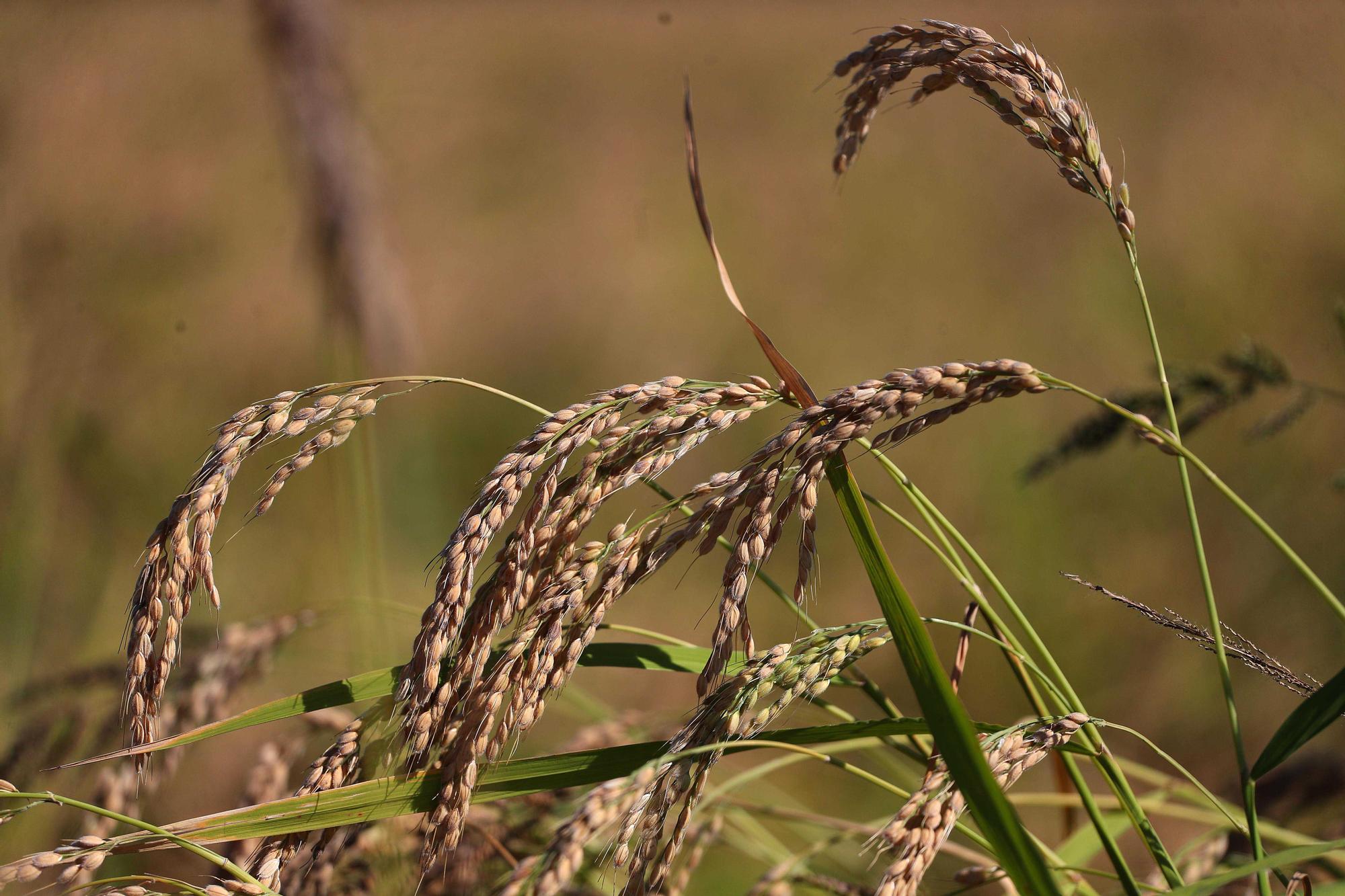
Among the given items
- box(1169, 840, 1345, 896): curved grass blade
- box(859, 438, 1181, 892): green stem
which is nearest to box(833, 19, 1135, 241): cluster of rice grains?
box(859, 438, 1181, 892): green stem

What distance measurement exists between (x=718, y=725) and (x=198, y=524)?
0.49 m

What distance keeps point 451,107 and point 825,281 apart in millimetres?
3062

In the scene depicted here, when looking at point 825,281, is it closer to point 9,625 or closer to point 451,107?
point 451,107

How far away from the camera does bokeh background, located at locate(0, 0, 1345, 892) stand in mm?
2477

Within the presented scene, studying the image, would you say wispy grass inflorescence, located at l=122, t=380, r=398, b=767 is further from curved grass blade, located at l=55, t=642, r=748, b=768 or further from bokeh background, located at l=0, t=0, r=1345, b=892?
bokeh background, located at l=0, t=0, r=1345, b=892

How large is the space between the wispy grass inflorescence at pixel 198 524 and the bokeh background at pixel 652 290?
50 cm

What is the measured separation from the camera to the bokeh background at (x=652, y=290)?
248 cm

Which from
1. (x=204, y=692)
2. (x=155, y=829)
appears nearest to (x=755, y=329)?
(x=155, y=829)

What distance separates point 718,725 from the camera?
68cm

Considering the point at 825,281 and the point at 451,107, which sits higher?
the point at 451,107

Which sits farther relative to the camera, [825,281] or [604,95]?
[604,95]

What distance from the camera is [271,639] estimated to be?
1.25m

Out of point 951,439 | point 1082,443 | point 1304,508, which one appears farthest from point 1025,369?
point 951,439

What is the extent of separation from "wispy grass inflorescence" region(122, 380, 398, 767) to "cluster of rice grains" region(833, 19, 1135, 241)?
0.66 meters
